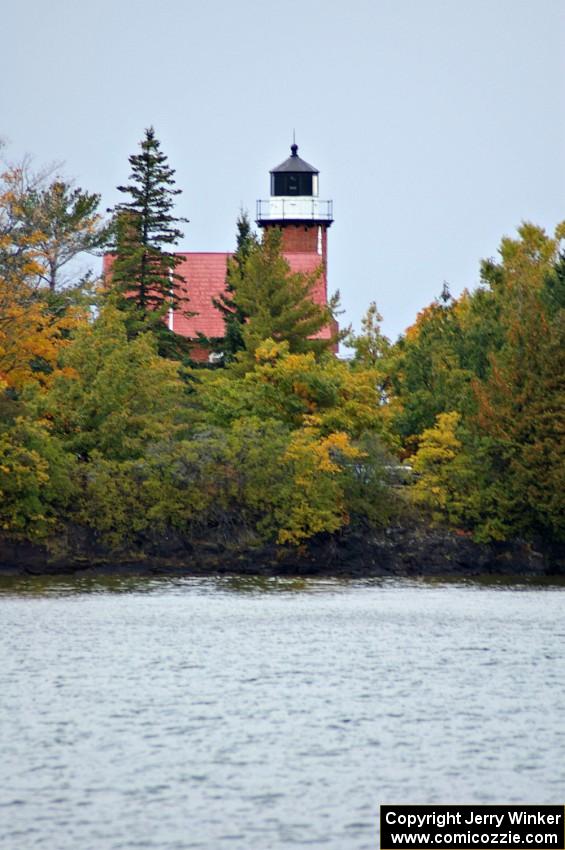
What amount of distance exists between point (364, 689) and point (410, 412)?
47.3 m

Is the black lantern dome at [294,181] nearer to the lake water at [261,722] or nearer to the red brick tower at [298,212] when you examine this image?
the red brick tower at [298,212]

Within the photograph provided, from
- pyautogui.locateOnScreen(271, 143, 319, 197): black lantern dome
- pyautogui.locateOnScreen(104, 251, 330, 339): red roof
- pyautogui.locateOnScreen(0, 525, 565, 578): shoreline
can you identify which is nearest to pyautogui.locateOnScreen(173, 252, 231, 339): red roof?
pyautogui.locateOnScreen(104, 251, 330, 339): red roof

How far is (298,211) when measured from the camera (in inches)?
4606

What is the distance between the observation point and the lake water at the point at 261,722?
1759 cm

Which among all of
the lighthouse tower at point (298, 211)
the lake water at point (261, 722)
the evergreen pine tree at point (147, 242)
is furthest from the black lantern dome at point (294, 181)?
the lake water at point (261, 722)

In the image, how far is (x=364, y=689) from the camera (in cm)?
2733

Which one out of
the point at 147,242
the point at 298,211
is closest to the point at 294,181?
the point at 298,211

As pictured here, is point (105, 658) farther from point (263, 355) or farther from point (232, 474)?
point (263, 355)

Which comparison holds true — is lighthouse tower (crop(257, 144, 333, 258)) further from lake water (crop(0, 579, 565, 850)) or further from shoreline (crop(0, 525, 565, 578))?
lake water (crop(0, 579, 565, 850))

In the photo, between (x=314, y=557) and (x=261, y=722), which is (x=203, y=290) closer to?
(x=314, y=557)

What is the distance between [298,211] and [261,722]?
95.4 meters

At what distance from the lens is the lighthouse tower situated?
116375mm

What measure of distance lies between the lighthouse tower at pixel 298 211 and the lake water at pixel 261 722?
75.8 meters

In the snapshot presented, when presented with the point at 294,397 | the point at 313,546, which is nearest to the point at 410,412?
the point at 294,397
